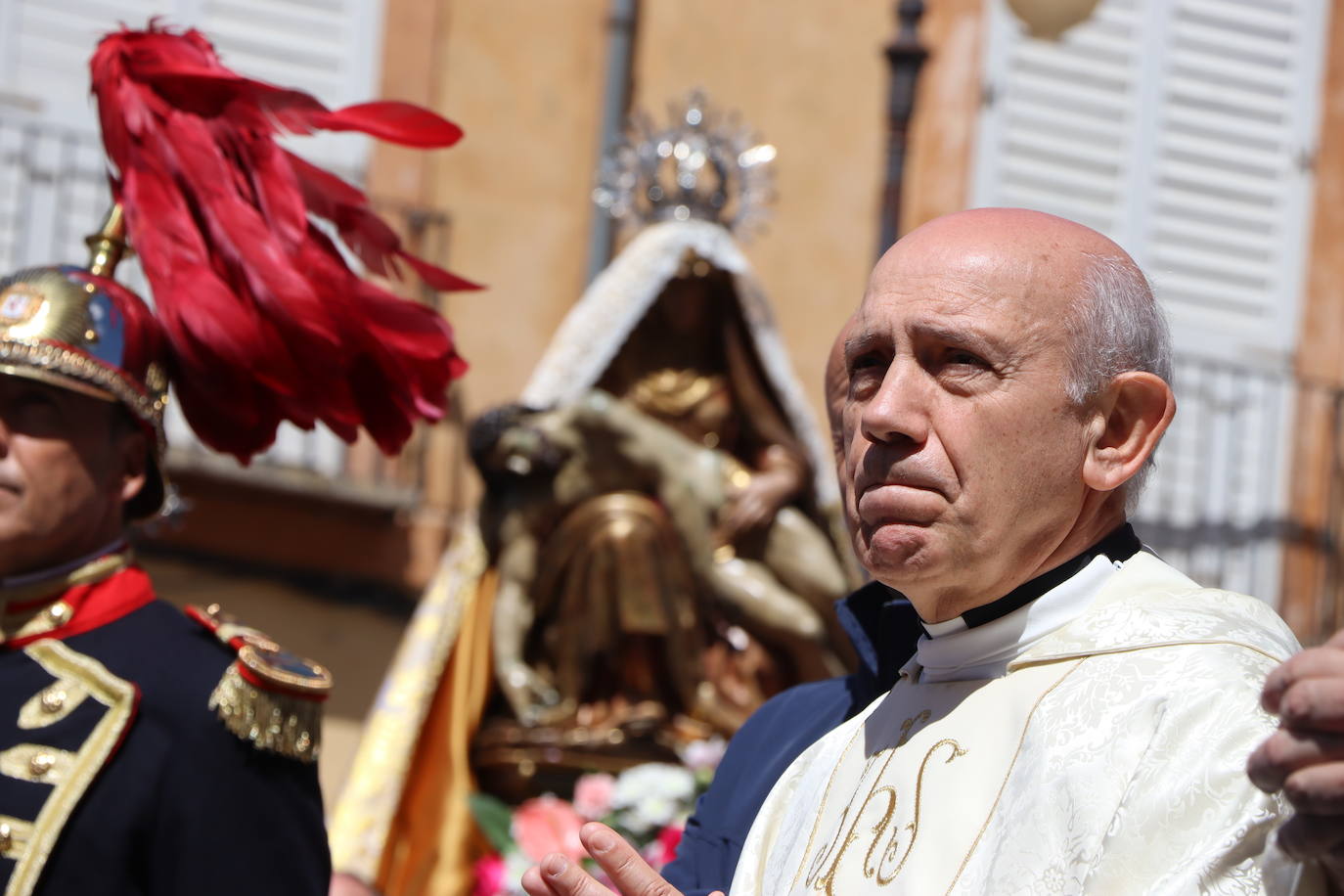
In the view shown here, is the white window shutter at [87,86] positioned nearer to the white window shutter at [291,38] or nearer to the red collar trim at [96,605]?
the white window shutter at [291,38]

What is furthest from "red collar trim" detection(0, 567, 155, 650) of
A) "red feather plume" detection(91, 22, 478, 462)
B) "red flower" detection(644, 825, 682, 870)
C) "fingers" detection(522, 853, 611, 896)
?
"red flower" detection(644, 825, 682, 870)

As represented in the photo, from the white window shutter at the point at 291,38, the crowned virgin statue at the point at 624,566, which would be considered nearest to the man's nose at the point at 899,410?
the crowned virgin statue at the point at 624,566

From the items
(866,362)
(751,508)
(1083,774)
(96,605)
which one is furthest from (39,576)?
(751,508)

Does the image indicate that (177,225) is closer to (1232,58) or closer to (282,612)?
(282,612)

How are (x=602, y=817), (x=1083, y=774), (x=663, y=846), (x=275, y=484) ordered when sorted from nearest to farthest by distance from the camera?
(x=1083, y=774)
(x=663, y=846)
(x=602, y=817)
(x=275, y=484)

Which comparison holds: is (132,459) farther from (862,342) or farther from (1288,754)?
(1288,754)

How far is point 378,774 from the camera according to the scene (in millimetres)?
5750

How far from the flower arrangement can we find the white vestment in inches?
118

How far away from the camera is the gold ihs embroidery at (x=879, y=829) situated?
1.95 metres

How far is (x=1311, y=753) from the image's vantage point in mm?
1570

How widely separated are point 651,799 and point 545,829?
0.90 feet

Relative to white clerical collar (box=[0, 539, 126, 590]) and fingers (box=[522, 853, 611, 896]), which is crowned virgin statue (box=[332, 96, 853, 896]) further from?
fingers (box=[522, 853, 611, 896])

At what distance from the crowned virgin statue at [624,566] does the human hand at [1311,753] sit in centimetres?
424

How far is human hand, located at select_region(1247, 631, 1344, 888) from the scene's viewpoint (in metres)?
1.56
